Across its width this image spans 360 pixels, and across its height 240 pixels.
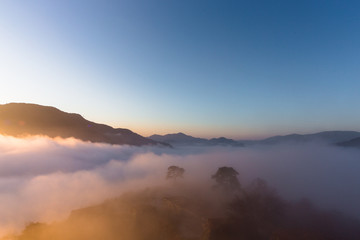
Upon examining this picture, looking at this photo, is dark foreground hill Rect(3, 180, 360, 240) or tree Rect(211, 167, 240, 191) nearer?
dark foreground hill Rect(3, 180, 360, 240)

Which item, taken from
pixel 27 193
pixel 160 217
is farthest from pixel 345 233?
pixel 27 193

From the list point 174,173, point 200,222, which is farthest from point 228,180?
point 174,173

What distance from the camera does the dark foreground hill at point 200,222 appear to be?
42781 mm

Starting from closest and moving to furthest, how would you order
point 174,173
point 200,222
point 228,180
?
point 200,222 < point 228,180 < point 174,173

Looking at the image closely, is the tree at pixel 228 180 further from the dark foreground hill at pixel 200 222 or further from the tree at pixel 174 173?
the tree at pixel 174 173

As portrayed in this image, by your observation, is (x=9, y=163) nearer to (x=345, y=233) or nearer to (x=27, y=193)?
(x=27, y=193)

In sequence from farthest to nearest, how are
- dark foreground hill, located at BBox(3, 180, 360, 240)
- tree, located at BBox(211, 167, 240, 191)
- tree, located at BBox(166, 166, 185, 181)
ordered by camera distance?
1. tree, located at BBox(166, 166, 185, 181)
2. tree, located at BBox(211, 167, 240, 191)
3. dark foreground hill, located at BBox(3, 180, 360, 240)

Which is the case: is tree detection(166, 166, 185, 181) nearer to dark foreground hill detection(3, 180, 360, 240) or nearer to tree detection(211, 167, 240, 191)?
dark foreground hill detection(3, 180, 360, 240)

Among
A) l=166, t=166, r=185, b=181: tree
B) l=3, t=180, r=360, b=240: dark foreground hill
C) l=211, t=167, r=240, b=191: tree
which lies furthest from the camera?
l=166, t=166, r=185, b=181: tree

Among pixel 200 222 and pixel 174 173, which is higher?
pixel 174 173

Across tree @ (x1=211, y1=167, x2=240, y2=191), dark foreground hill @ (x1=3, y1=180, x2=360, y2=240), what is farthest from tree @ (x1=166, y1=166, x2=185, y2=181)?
tree @ (x1=211, y1=167, x2=240, y2=191)

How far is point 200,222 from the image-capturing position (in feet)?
152

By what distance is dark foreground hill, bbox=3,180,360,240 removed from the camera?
42.8 m

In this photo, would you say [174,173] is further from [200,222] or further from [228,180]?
[200,222]
